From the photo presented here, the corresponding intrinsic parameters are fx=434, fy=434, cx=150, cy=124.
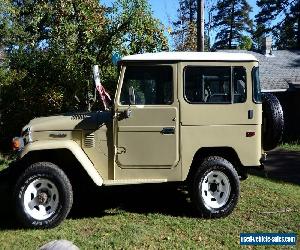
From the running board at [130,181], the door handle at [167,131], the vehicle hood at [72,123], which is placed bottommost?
the running board at [130,181]

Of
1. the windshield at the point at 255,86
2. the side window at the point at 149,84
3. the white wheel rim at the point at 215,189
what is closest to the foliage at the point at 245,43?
the windshield at the point at 255,86

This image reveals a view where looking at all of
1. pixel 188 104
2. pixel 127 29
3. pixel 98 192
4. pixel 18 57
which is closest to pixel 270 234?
pixel 188 104

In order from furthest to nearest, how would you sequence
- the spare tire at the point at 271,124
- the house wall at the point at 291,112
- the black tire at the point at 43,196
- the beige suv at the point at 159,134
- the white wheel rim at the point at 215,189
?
the house wall at the point at 291,112 < the spare tire at the point at 271,124 < the white wheel rim at the point at 215,189 < the beige suv at the point at 159,134 < the black tire at the point at 43,196

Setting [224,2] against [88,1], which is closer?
[88,1]

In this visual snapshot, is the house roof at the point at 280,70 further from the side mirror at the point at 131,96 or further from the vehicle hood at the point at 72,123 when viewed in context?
the vehicle hood at the point at 72,123

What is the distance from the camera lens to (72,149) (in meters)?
6.34

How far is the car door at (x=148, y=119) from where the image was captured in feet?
21.4

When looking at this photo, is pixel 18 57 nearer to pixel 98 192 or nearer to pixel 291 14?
pixel 98 192

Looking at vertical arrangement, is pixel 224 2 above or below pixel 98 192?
above

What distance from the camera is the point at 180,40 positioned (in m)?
25.9

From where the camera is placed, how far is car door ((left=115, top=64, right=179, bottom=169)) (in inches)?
257

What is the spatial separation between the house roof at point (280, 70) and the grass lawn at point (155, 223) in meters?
13.2

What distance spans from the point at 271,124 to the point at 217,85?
112 cm

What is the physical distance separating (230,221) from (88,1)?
25.8ft
